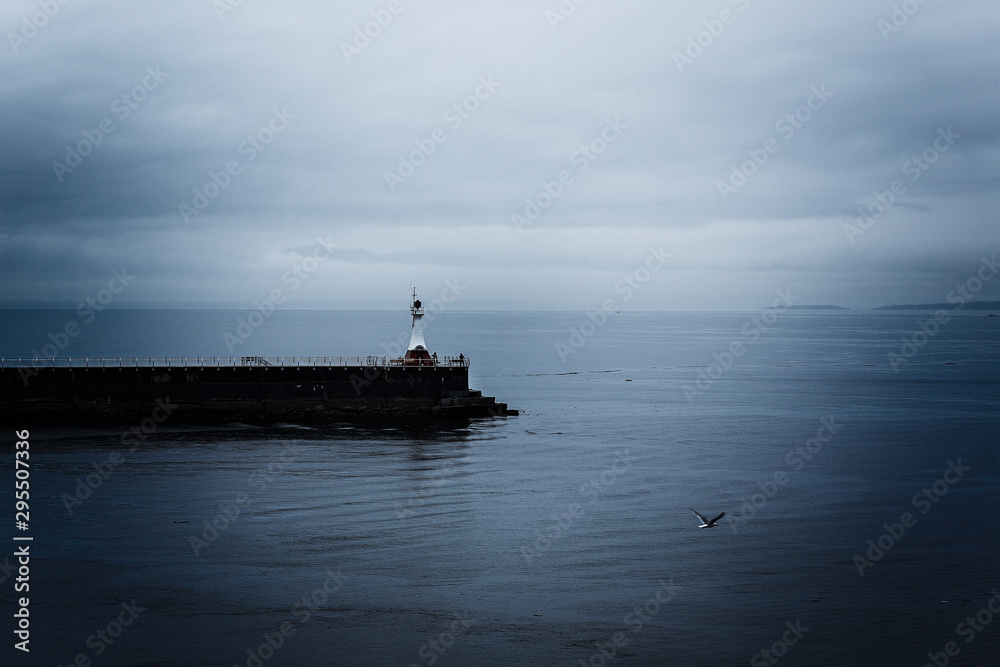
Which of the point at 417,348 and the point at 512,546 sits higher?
the point at 417,348

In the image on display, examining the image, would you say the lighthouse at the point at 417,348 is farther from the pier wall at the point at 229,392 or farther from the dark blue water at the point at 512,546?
the dark blue water at the point at 512,546

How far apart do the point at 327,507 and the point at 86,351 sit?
111 metres

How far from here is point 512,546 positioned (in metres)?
30.0

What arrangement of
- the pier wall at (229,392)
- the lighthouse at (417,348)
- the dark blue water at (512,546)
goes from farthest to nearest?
the lighthouse at (417,348) < the pier wall at (229,392) < the dark blue water at (512,546)

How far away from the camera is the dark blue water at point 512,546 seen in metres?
21.8

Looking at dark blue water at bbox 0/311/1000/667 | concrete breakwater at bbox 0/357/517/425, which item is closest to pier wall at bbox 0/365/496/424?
concrete breakwater at bbox 0/357/517/425

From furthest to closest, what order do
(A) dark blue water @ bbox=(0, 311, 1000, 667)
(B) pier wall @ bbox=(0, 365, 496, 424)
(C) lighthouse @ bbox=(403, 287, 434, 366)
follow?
(C) lighthouse @ bbox=(403, 287, 434, 366), (B) pier wall @ bbox=(0, 365, 496, 424), (A) dark blue water @ bbox=(0, 311, 1000, 667)

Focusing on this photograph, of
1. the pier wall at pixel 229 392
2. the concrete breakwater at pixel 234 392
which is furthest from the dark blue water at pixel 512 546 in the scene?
the pier wall at pixel 229 392

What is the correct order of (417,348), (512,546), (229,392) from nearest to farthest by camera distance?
(512,546)
(229,392)
(417,348)

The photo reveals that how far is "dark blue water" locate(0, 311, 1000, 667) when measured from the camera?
71.4 ft

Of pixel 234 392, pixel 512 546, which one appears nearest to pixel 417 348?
pixel 234 392

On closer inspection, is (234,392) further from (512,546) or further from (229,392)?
(512,546)

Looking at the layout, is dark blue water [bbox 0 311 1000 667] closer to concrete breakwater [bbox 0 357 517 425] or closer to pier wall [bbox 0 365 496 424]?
concrete breakwater [bbox 0 357 517 425]

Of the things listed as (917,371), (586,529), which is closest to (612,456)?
(586,529)
